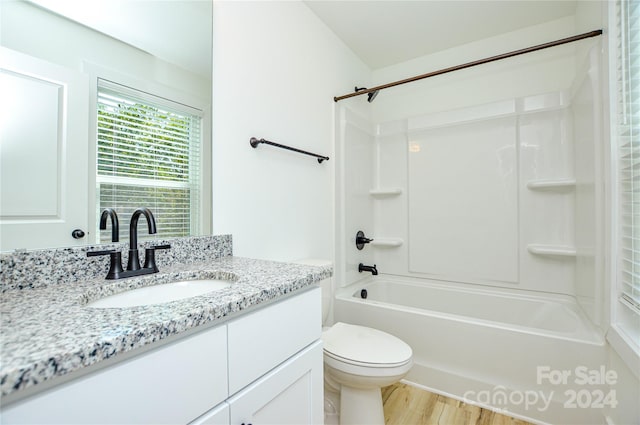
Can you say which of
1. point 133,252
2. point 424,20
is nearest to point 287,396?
point 133,252

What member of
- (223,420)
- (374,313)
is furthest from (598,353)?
(223,420)

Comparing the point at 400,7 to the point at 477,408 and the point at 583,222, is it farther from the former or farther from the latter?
the point at 477,408

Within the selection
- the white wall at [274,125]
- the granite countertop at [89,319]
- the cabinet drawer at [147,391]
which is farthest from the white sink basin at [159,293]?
the white wall at [274,125]

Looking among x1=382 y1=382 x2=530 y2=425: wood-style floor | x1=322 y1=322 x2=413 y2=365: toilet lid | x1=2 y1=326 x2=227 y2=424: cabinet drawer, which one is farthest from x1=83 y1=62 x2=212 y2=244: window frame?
x1=382 y1=382 x2=530 y2=425: wood-style floor

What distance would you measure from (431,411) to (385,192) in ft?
5.25

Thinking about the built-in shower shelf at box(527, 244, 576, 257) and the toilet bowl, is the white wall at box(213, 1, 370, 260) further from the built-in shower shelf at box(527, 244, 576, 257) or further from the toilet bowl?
the built-in shower shelf at box(527, 244, 576, 257)

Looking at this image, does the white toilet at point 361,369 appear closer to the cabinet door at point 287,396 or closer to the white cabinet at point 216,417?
the cabinet door at point 287,396

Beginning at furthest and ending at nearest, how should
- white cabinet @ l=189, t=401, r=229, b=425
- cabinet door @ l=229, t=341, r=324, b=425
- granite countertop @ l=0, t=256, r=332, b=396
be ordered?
cabinet door @ l=229, t=341, r=324, b=425, white cabinet @ l=189, t=401, r=229, b=425, granite countertop @ l=0, t=256, r=332, b=396

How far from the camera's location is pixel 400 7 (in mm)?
1891

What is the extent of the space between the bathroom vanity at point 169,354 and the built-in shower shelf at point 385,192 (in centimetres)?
172

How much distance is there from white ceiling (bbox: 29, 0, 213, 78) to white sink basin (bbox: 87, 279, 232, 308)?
85 cm

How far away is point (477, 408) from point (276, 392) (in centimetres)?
141

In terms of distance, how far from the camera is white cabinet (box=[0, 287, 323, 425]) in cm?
43

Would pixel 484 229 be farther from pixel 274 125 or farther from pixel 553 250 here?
pixel 274 125
